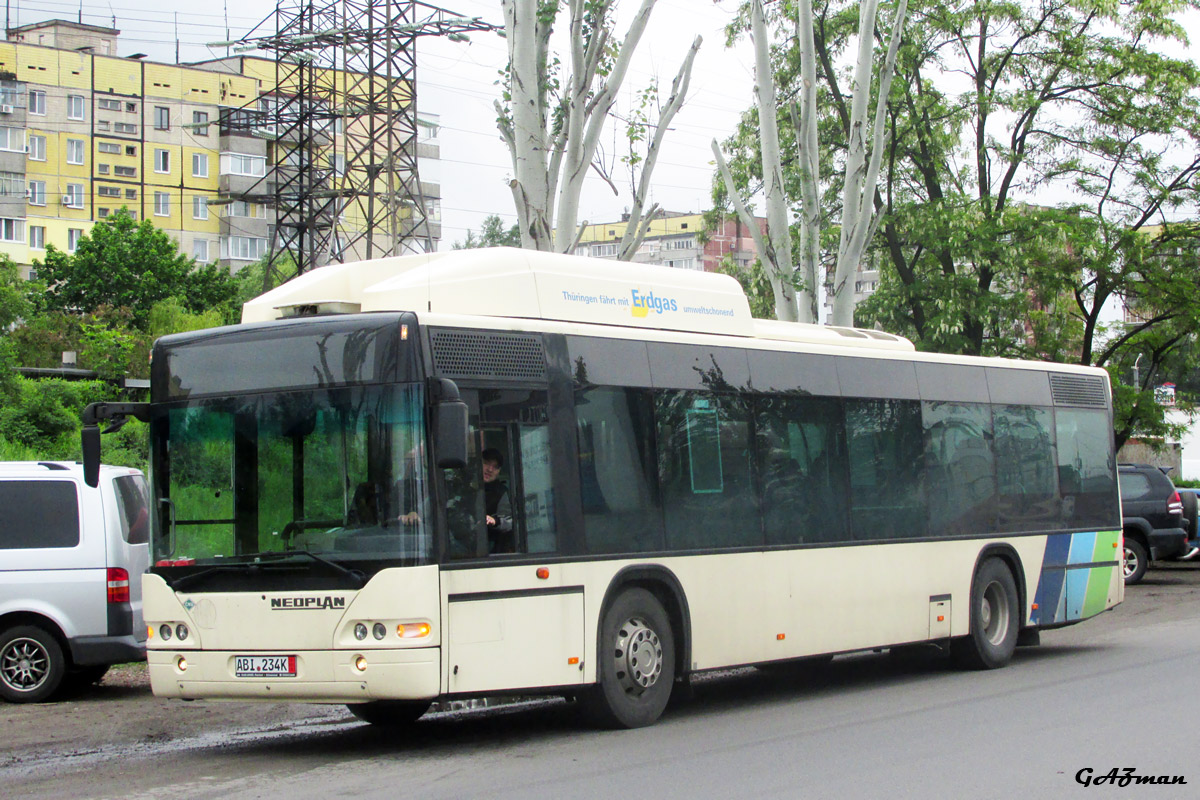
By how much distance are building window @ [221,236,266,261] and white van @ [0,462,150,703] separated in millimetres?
73848

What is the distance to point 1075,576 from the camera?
15.3 metres

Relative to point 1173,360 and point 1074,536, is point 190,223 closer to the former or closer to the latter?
point 1173,360

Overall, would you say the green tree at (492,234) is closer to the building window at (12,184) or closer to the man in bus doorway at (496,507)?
the building window at (12,184)

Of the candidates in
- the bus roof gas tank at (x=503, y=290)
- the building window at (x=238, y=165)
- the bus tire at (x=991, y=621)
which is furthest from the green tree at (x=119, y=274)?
the bus roof gas tank at (x=503, y=290)

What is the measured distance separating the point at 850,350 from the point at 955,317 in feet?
49.0

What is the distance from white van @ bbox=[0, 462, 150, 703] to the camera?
12148mm

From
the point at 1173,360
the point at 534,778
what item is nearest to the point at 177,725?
the point at 534,778

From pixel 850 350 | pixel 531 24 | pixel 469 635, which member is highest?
pixel 531 24

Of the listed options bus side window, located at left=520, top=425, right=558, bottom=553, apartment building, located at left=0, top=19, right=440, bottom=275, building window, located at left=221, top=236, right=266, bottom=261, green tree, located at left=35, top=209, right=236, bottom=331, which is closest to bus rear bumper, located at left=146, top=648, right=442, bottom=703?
bus side window, located at left=520, top=425, right=558, bottom=553

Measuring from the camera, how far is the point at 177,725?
11.3 m

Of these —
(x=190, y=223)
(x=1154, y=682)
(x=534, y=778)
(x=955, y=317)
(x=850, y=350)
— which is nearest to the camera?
(x=534, y=778)

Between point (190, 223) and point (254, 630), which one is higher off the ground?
point (190, 223)

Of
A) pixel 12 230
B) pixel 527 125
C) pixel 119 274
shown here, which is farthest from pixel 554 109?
pixel 12 230

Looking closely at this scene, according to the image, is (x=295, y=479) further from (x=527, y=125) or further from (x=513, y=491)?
(x=527, y=125)
